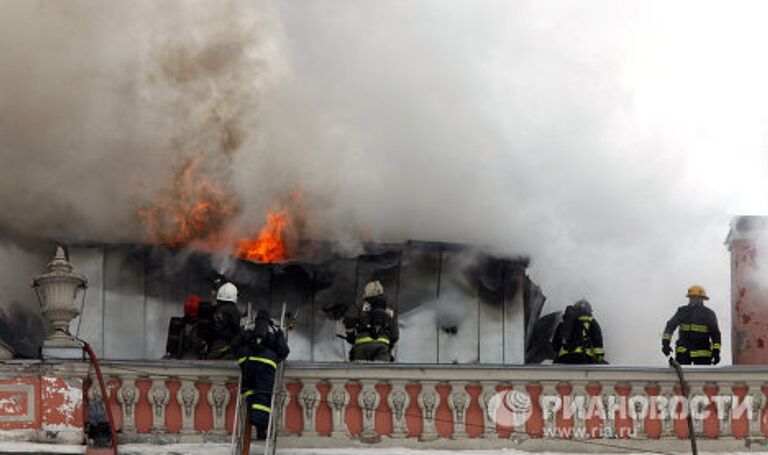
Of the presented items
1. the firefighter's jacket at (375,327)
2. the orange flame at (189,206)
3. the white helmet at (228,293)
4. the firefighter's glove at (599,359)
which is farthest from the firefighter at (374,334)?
the orange flame at (189,206)

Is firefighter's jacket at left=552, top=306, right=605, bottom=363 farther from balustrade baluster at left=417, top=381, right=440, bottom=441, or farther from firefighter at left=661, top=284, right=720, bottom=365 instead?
balustrade baluster at left=417, top=381, right=440, bottom=441

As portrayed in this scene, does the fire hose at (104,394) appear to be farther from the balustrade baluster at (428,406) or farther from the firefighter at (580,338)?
the firefighter at (580,338)

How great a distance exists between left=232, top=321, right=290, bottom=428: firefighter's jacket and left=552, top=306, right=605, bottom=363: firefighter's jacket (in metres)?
4.23

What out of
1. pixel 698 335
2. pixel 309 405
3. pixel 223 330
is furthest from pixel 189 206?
pixel 698 335

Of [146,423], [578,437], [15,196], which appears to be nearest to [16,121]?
[15,196]

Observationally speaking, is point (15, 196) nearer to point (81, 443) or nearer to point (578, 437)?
point (81, 443)

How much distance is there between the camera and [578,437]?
2402 centimetres

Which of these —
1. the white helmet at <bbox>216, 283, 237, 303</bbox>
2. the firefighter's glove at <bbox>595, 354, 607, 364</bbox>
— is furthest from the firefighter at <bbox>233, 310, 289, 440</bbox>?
Result: the firefighter's glove at <bbox>595, 354, 607, 364</bbox>

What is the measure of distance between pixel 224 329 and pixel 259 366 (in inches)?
75.5

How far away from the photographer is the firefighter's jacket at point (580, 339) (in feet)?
86.5

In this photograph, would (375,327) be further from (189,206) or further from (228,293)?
(189,206)

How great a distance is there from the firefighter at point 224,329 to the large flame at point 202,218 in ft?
8.75

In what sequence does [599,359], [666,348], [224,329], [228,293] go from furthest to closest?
[599,359] → [666,348] → [228,293] → [224,329]

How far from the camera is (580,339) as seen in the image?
86.9 ft
